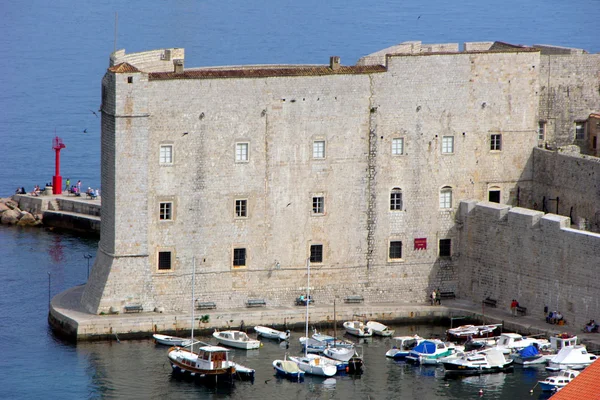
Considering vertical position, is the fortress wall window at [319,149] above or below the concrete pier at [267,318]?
above

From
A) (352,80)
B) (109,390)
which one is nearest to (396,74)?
(352,80)

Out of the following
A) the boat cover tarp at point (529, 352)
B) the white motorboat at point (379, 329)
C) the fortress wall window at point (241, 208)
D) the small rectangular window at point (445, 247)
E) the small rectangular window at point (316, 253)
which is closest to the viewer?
the boat cover tarp at point (529, 352)

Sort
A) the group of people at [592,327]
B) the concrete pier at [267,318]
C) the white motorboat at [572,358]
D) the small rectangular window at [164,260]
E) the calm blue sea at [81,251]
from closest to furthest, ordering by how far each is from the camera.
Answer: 1. the calm blue sea at [81,251]
2. the white motorboat at [572,358]
3. the group of people at [592,327]
4. the concrete pier at [267,318]
5. the small rectangular window at [164,260]

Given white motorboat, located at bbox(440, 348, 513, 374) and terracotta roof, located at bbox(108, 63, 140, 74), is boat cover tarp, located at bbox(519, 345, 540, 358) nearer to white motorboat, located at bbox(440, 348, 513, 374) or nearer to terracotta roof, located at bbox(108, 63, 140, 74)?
white motorboat, located at bbox(440, 348, 513, 374)

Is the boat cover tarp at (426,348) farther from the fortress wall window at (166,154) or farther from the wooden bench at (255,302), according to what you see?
the fortress wall window at (166,154)

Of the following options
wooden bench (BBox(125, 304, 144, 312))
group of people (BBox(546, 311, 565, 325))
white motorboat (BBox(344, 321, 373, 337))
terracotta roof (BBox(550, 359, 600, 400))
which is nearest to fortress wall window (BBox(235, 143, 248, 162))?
wooden bench (BBox(125, 304, 144, 312))

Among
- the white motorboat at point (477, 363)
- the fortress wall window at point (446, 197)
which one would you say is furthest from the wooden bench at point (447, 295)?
the white motorboat at point (477, 363)

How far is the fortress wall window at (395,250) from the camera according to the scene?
7362 cm

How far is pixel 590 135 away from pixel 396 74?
11669mm

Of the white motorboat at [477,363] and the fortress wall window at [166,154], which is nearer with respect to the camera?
the white motorboat at [477,363]

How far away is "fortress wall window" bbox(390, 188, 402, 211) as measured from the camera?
240 ft

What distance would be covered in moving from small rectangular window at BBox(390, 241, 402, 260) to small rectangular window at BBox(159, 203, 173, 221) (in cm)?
1058

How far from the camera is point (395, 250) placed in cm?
7369

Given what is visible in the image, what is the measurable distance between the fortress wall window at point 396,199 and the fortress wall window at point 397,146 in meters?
1.68
